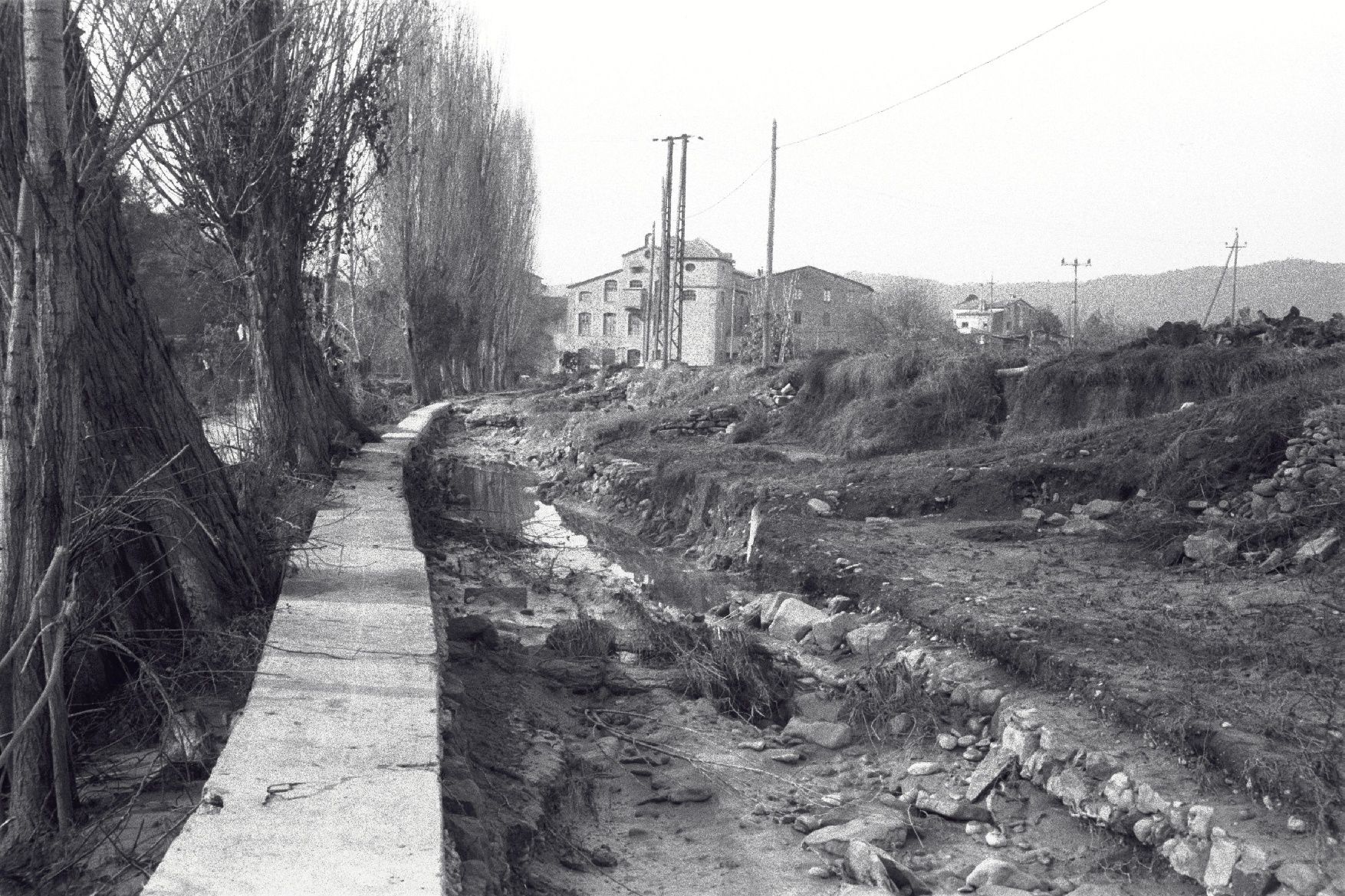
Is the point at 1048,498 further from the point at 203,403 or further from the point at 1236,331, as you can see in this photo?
the point at 203,403

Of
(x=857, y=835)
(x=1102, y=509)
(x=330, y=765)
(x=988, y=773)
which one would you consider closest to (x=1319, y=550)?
(x=1102, y=509)

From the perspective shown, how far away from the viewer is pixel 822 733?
5.73 m

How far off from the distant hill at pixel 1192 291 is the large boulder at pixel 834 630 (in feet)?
120

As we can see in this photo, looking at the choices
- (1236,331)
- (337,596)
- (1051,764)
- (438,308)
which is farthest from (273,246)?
(438,308)

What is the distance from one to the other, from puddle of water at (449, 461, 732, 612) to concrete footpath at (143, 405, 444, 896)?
3.92 meters

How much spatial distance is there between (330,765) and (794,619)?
4.60 meters

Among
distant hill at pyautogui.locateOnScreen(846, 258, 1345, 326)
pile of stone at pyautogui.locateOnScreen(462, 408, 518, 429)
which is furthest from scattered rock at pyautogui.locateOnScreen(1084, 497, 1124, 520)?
distant hill at pyautogui.locateOnScreen(846, 258, 1345, 326)

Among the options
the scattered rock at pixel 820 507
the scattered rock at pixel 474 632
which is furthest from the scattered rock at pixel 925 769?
the scattered rock at pixel 820 507

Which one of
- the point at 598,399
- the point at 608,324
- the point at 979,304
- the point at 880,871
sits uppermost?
the point at 979,304

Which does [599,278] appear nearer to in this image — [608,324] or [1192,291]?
[608,324]

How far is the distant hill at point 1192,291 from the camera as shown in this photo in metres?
51.9

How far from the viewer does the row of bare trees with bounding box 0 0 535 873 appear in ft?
10.9

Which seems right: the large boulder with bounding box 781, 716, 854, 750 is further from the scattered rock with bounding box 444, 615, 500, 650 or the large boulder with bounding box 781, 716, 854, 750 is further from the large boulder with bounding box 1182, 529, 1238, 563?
the large boulder with bounding box 1182, 529, 1238, 563

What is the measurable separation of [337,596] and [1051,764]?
3460 mm
